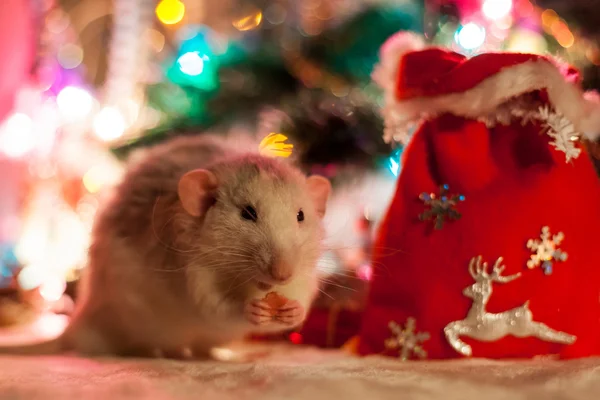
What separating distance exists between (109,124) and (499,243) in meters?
1.16

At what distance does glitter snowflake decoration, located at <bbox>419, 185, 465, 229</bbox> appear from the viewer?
2.75ft

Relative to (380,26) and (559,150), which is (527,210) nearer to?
(559,150)

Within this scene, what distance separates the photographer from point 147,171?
0.89m

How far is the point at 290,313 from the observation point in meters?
0.75

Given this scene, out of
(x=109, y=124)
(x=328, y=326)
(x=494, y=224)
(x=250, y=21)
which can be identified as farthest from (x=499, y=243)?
(x=109, y=124)

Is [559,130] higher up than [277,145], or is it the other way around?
[277,145]

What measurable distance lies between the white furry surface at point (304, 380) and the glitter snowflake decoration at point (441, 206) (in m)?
0.22

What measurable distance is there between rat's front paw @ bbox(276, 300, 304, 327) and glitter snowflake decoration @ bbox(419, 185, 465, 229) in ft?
0.81

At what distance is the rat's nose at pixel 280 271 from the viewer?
2.27ft

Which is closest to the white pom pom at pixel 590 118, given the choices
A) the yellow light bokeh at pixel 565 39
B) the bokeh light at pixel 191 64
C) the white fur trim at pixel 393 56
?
the white fur trim at pixel 393 56

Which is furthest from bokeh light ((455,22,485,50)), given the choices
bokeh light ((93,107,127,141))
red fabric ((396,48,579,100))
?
bokeh light ((93,107,127,141))

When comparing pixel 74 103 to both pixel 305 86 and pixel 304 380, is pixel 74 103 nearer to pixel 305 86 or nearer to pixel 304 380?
pixel 305 86

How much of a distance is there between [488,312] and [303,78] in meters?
0.67

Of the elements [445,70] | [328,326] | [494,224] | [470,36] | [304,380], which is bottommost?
[304,380]
